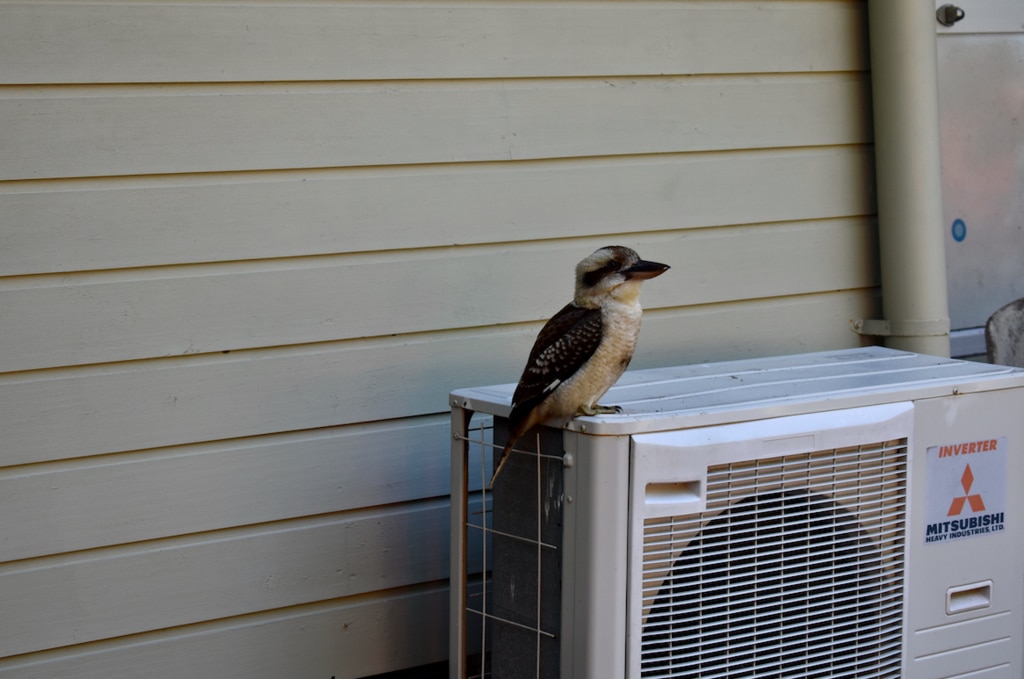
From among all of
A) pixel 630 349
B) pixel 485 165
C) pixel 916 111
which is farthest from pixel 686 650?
pixel 916 111

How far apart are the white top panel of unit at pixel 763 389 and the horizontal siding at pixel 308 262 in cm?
35

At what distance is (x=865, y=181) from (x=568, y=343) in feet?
4.63

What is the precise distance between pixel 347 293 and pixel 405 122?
15.2 inches

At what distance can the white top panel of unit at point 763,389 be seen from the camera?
2.03 m

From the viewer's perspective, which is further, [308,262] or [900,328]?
[900,328]

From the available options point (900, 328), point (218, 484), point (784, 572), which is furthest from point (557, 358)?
point (900, 328)

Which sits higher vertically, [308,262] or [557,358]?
[308,262]

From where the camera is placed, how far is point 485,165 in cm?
262

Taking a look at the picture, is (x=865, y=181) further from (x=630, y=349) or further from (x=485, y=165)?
(x=630, y=349)

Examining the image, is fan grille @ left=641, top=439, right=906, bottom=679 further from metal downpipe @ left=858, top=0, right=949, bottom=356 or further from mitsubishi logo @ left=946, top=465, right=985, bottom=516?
metal downpipe @ left=858, top=0, right=949, bottom=356

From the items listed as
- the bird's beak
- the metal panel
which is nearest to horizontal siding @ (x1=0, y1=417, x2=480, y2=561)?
the bird's beak

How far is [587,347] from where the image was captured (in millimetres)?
2070

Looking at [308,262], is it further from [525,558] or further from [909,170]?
[909,170]

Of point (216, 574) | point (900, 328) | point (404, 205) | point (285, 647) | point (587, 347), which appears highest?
point (404, 205)
